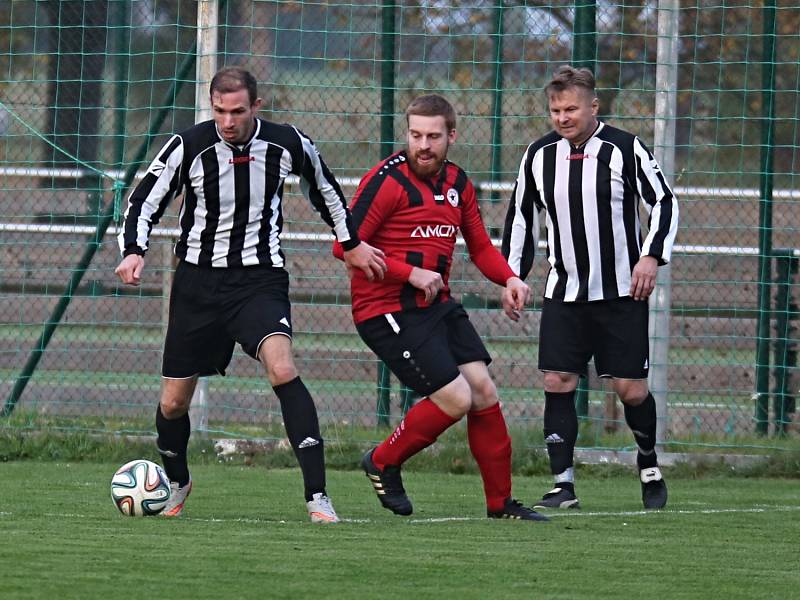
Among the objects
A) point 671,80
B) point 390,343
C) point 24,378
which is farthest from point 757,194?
point 24,378

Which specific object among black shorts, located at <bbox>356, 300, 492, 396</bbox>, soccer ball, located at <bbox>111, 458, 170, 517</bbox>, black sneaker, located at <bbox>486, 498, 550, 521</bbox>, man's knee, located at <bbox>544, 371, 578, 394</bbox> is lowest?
black sneaker, located at <bbox>486, 498, 550, 521</bbox>

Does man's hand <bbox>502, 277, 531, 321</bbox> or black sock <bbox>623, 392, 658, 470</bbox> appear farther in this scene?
black sock <bbox>623, 392, 658, 470</bbox>

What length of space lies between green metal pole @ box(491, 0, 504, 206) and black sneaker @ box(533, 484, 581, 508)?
3324 mm

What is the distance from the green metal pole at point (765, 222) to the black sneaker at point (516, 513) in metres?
3.65

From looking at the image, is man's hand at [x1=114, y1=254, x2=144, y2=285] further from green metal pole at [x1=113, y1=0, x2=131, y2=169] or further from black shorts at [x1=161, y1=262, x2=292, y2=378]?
green metal pole at [x1=113, y1=0, x2=131, y2=169]

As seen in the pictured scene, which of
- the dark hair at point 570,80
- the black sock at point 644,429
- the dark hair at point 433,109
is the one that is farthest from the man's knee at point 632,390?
the dark hair at point 433,109

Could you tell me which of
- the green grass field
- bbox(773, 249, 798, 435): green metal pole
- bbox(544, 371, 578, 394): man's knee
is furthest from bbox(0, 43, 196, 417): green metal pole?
bbox(773, 249, 798, 435): green metal pole

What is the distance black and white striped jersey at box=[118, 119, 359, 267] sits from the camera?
643 centimetres

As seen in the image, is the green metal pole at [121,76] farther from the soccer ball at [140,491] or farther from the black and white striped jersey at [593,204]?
the soccer ball at [140,491]

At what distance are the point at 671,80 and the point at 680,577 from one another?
16.5ft

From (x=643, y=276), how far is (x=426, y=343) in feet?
3.63

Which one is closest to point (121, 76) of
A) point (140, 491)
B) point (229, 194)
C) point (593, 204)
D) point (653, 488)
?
point (229, 194)

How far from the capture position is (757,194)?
33.5 feet

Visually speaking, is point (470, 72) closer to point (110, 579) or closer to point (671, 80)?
point (671, 80)
